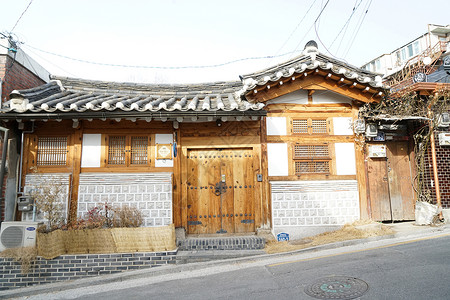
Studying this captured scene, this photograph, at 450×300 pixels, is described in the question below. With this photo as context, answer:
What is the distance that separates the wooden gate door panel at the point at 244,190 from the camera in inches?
332

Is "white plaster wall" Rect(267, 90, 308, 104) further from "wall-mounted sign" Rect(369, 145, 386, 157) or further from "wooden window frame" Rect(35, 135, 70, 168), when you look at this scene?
"wooden window frame" Rect(35, 135, 70, 168)

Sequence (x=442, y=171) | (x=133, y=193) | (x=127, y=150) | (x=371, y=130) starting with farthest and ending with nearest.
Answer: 1. (x=442, y=171)
2. (x=371, y=130)
3. (x=127, y=150)
4. (x=133, y=193)

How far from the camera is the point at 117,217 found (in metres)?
7.50

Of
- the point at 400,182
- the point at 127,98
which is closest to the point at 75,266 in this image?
the point at 127,98

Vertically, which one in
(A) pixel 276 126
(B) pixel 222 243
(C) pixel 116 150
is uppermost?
(A) pixel 276 126

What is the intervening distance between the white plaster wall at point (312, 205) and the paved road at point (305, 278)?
150 cm

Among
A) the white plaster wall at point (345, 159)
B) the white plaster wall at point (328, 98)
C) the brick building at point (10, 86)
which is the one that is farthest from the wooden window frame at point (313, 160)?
the brick building at point (10, 86)

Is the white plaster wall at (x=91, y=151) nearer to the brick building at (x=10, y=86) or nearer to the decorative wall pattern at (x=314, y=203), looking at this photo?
the brick building at (x=10, y=86)

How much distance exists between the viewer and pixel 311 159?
28.7 ft

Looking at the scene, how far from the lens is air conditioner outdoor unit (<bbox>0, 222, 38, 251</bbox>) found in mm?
6711

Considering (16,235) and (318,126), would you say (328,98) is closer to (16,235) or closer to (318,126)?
(318,126)

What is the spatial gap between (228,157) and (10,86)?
7.10m

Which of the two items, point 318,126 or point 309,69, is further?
point 318,126

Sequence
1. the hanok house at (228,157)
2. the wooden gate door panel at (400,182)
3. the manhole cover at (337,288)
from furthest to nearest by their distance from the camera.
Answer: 1. the wooden gate door panel at (400,182)
2. the hanok house at (228,157)
3. the manhole cover at (337,288)
